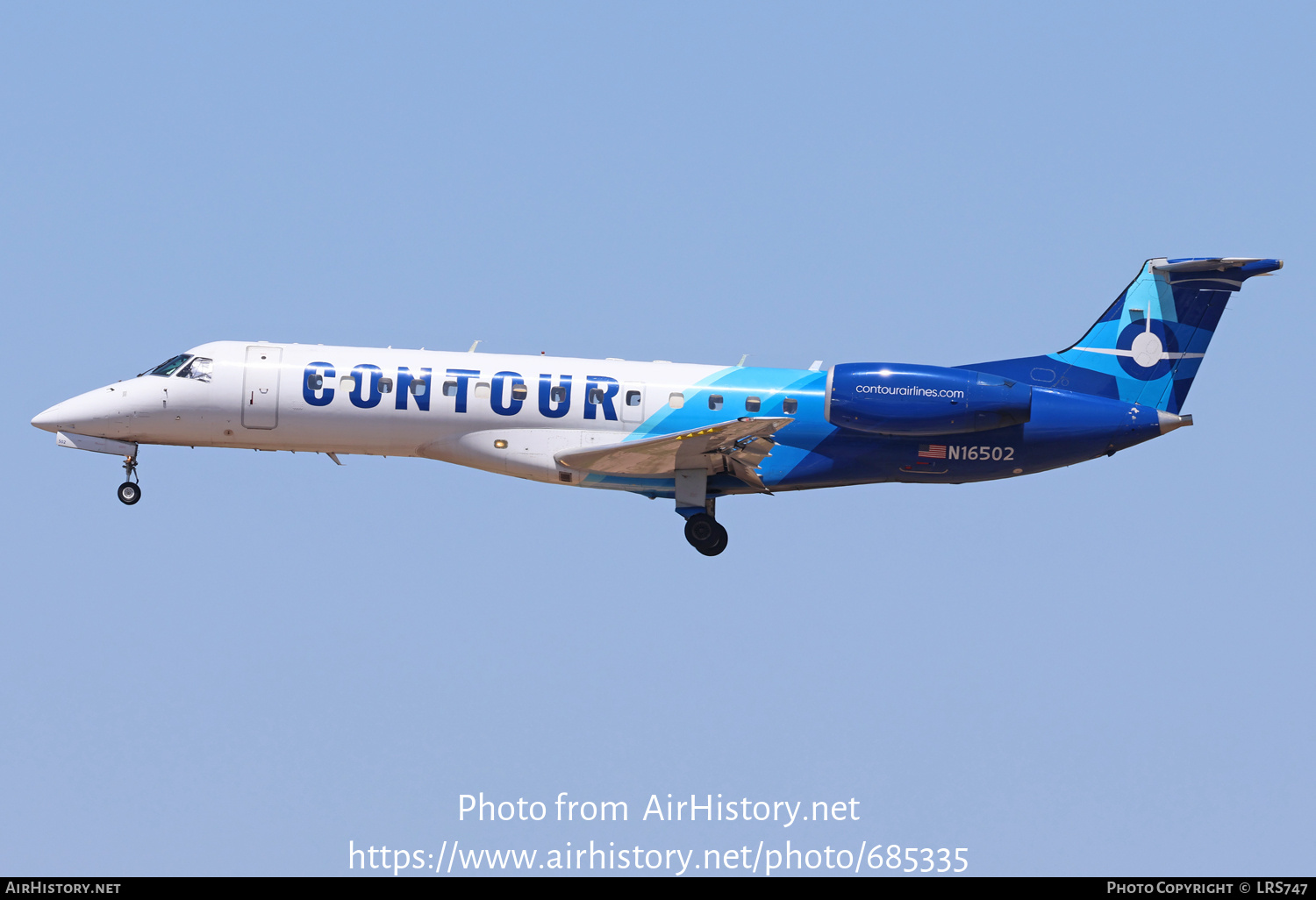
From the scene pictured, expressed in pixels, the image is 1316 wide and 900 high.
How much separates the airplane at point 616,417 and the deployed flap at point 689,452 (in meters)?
0.05

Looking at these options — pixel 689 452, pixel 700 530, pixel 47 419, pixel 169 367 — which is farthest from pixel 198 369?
pixel 700 530

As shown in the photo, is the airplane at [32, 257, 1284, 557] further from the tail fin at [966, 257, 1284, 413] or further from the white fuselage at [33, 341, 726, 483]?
the tail fin at [966, 257, 1284, 413]

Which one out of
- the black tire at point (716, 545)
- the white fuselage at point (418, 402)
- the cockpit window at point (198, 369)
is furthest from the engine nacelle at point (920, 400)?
the cockpit window at point (198, 369)

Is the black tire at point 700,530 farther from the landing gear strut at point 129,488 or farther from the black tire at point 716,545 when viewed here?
the landing gear strut at point 129,488

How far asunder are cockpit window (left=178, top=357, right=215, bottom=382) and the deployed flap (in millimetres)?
6460

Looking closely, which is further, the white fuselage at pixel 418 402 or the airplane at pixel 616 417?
the white fuselage at pixel 418 402

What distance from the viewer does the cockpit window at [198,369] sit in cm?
2534

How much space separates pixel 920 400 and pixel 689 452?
4.06 meters

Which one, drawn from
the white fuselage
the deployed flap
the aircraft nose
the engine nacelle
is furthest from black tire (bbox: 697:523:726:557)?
the aircraft nose

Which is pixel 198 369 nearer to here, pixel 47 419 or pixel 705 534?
pixel 47 419

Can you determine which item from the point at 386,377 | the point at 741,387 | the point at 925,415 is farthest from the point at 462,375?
the point at 925,415

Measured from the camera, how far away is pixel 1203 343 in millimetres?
26391

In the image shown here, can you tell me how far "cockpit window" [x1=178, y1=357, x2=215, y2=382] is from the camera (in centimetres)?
2534

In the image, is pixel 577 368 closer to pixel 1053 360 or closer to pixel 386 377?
pixel 386 377
